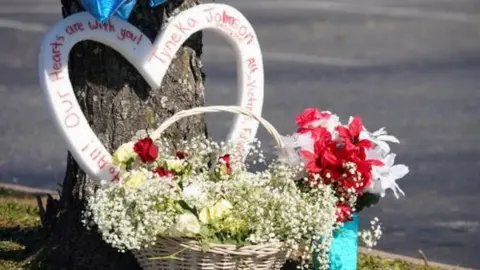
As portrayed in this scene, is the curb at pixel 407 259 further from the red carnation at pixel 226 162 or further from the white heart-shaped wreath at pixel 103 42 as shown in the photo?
the red carnation at pixel 226 162

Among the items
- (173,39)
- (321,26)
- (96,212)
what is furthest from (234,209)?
(321,26)

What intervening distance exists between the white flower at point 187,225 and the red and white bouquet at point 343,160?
21.1 inches

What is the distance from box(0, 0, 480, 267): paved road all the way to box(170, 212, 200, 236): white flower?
267 cm

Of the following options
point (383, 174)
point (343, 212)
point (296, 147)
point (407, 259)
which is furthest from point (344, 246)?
point (407, 259)

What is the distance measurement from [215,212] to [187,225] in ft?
0.48

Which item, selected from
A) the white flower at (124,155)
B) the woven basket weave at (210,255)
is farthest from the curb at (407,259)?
the white flower at (124,155)

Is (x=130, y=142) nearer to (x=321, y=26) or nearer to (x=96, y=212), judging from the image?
(x=96, y=212)

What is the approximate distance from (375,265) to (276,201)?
5.10ft

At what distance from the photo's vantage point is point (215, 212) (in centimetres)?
443

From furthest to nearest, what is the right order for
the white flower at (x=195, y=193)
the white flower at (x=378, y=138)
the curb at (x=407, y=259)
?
the curb at (x=407, y=259)
the white flower at (x=378, y=138)
the white flower at (x=195, y=193)

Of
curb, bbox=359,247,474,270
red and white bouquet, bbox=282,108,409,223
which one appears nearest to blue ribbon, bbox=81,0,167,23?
red and white bouquet, bbox=282,108,409,223

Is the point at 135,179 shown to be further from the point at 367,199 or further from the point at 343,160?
the point at 367,199

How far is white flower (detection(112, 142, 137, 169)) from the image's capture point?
473cm

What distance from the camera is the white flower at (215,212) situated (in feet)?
14.5
